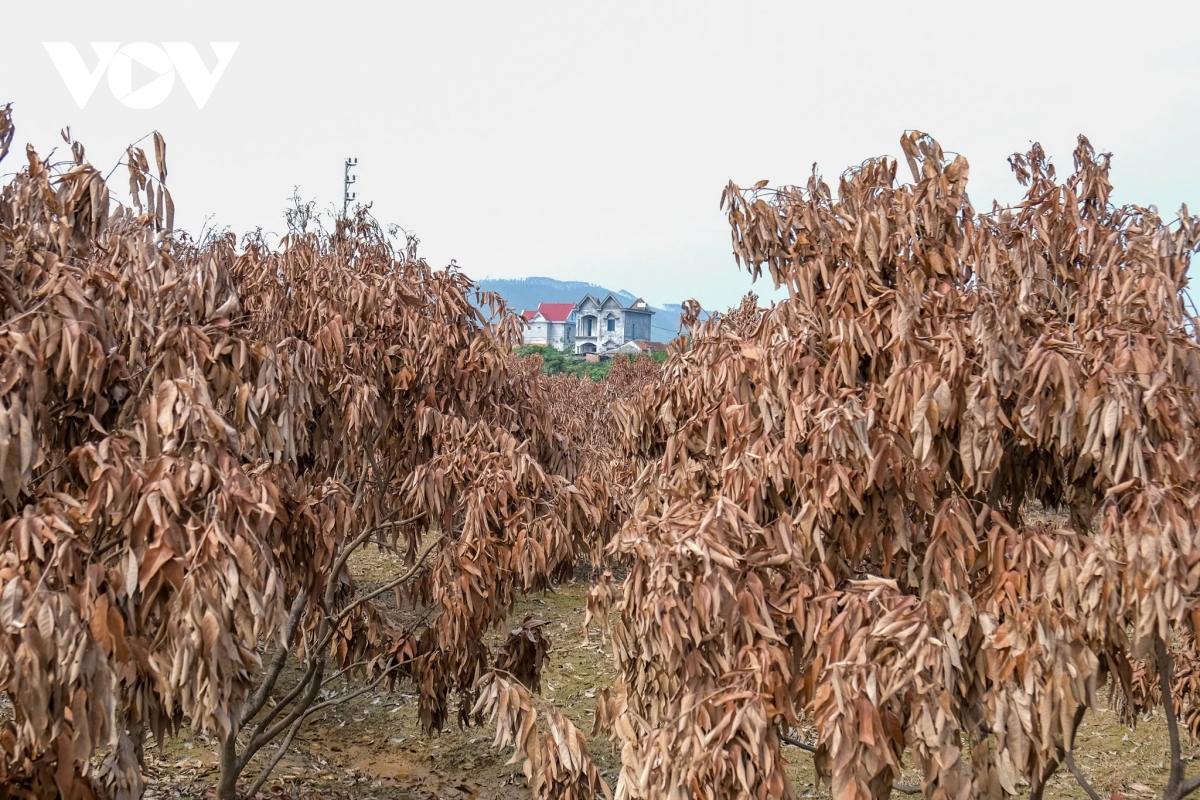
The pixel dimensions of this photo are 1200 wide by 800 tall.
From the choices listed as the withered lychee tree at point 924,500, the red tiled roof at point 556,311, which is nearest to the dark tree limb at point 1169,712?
the withered lychee tree at point 924,500

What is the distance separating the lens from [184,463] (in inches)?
103

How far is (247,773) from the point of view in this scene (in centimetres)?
779

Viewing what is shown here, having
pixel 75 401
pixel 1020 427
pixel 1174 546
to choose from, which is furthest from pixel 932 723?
pixel 75 401

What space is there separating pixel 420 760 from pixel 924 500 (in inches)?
263

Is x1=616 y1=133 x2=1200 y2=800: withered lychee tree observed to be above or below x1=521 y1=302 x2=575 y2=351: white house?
below

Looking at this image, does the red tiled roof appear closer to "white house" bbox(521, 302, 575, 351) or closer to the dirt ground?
"white house" bbox(521, 302, 575, 351)

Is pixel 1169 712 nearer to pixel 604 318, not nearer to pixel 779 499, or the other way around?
pixel 779 499

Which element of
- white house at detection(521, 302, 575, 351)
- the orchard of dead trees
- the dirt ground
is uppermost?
white house at detection(521, 302, 575, 351)

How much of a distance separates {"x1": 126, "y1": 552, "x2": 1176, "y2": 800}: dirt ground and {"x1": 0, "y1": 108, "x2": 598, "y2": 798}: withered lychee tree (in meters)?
2.21

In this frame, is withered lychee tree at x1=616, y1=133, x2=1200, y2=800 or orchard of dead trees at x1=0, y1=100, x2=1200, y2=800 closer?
orchard of dead trees at x1=0, y1=100, x2=1200, y2=800

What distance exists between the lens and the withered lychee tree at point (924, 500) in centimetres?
273

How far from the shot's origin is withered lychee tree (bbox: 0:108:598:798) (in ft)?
7.84

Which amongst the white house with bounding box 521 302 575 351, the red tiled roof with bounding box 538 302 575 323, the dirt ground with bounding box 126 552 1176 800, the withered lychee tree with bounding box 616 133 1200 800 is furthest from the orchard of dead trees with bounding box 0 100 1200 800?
the red tiled roof with bounding box 538 302 575 323

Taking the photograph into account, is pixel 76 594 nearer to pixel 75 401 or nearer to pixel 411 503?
pixel 75 401
